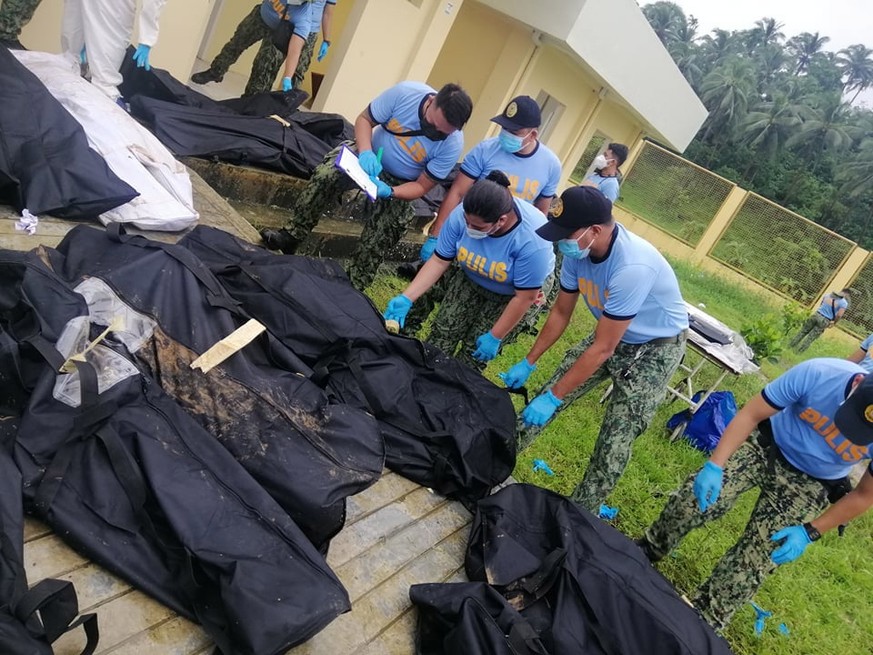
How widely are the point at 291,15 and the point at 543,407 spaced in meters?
3.59

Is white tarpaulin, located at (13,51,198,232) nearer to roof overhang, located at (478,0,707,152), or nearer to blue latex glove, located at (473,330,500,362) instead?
blue latex glove, located at (473,330,500,362)

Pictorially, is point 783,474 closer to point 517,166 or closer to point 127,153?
point 517,166

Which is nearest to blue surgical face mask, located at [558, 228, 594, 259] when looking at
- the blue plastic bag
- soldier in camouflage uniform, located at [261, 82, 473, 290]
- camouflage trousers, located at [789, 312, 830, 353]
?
soldier in camouflage uniform, located at [261, 82, 473, 290]

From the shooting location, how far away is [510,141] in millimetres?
3803

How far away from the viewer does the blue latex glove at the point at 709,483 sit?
288cm

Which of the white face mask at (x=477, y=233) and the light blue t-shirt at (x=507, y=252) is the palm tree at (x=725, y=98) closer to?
the light blue t-shirt at (x=507, y=252)

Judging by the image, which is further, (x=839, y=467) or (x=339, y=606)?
(x=839, y=467)

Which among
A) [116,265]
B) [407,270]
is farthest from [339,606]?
[407,270]

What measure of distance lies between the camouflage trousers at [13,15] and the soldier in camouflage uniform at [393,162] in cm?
173

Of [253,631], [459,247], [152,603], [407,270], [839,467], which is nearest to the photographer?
[253,631]

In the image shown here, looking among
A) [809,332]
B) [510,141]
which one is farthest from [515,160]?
[809,332]

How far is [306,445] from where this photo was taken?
185 centimetres

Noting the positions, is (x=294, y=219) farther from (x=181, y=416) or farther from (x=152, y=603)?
(x=152, y=603)

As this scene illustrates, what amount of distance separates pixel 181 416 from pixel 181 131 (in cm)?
285
